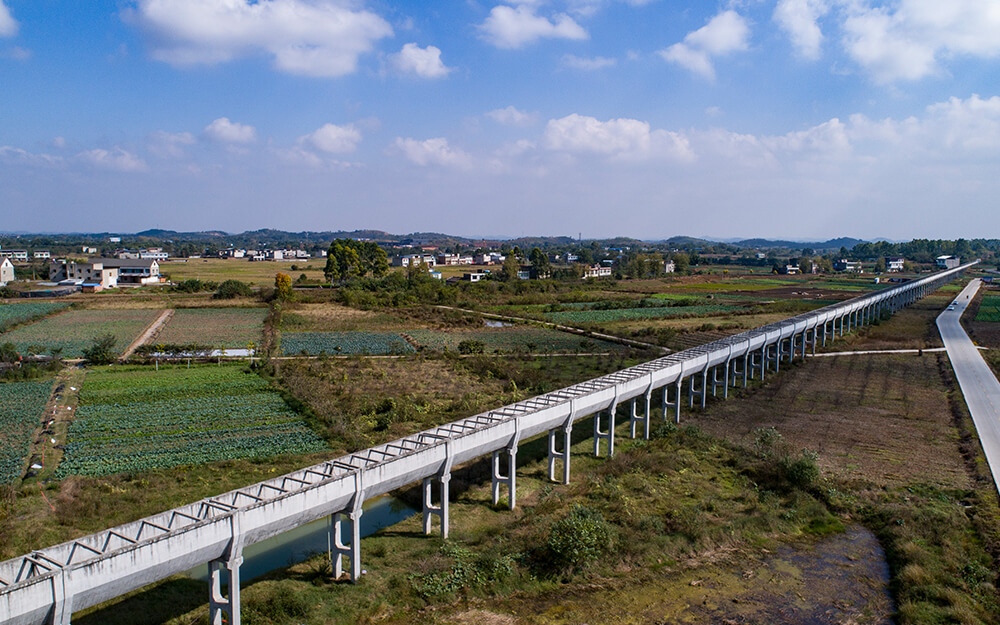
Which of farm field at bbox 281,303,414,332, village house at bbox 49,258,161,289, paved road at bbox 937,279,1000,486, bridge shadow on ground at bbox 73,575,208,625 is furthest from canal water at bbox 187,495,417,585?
village house at bbox 49,258,161,289

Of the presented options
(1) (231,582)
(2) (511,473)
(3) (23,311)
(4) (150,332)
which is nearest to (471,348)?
(2) (511,473)

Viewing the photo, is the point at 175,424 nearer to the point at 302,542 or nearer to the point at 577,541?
the point at 302,542

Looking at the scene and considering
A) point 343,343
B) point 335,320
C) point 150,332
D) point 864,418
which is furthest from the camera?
point 335,320

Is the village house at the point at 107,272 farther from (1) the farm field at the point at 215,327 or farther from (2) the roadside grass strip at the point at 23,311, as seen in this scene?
(1) the farm field at the point at 215,327

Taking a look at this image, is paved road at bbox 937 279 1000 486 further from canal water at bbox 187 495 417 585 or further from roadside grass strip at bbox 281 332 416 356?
roadside grass strip at bbox 281 332 416 356

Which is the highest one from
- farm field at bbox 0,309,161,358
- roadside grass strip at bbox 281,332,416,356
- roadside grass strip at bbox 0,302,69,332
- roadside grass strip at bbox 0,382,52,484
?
roadside grass strip at bbox 0,302,69,332

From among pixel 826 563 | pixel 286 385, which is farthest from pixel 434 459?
pixel 286 385

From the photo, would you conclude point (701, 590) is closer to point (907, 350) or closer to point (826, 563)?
point (826, 563)
